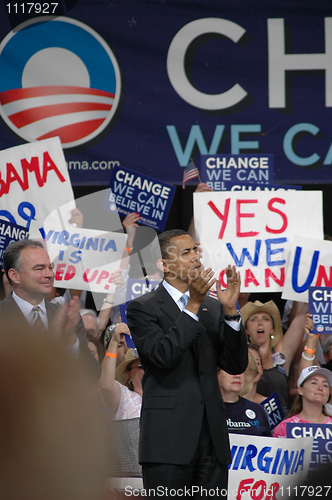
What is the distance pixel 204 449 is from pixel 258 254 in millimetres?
2396

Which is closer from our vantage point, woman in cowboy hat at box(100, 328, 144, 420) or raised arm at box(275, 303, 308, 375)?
woman in cowboy hat at box(100, 328, 144, 420)

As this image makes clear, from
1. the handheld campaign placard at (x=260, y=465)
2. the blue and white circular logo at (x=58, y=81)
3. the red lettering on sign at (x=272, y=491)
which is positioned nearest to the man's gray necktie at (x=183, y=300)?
the handheld campaign placard at (x=260, y=465)

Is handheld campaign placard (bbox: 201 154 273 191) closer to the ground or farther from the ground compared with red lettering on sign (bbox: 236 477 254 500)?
farther from the ground

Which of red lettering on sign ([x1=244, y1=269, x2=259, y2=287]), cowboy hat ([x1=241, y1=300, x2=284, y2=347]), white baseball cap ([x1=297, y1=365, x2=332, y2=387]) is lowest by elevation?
white baseball cap ([x1=297, y1=365, x2=332, y2=387])

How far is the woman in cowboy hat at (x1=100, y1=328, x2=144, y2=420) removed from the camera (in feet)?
11.1

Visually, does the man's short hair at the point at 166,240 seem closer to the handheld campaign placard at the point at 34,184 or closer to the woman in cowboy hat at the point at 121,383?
the woman in cowboy hat at the point at 121,383

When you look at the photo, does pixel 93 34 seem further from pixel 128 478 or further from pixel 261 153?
pixel 128 478

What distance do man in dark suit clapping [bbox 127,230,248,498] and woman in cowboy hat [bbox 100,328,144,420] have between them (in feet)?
3.07

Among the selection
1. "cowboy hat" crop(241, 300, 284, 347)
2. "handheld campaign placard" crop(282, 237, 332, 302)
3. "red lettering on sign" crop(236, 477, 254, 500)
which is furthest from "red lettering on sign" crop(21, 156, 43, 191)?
"red lettering on sign" crop(236, 477, 254, 500)

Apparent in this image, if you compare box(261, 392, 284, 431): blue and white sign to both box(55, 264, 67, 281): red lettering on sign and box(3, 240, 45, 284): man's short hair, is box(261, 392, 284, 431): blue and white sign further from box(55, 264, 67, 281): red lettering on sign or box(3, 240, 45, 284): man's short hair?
box(3, 240, 45, 284): man's short hair

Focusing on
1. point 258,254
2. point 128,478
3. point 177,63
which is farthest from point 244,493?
point 177,63

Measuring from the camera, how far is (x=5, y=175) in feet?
16.0

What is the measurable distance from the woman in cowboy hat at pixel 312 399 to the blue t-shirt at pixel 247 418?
0.19m

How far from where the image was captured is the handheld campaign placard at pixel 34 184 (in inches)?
190
